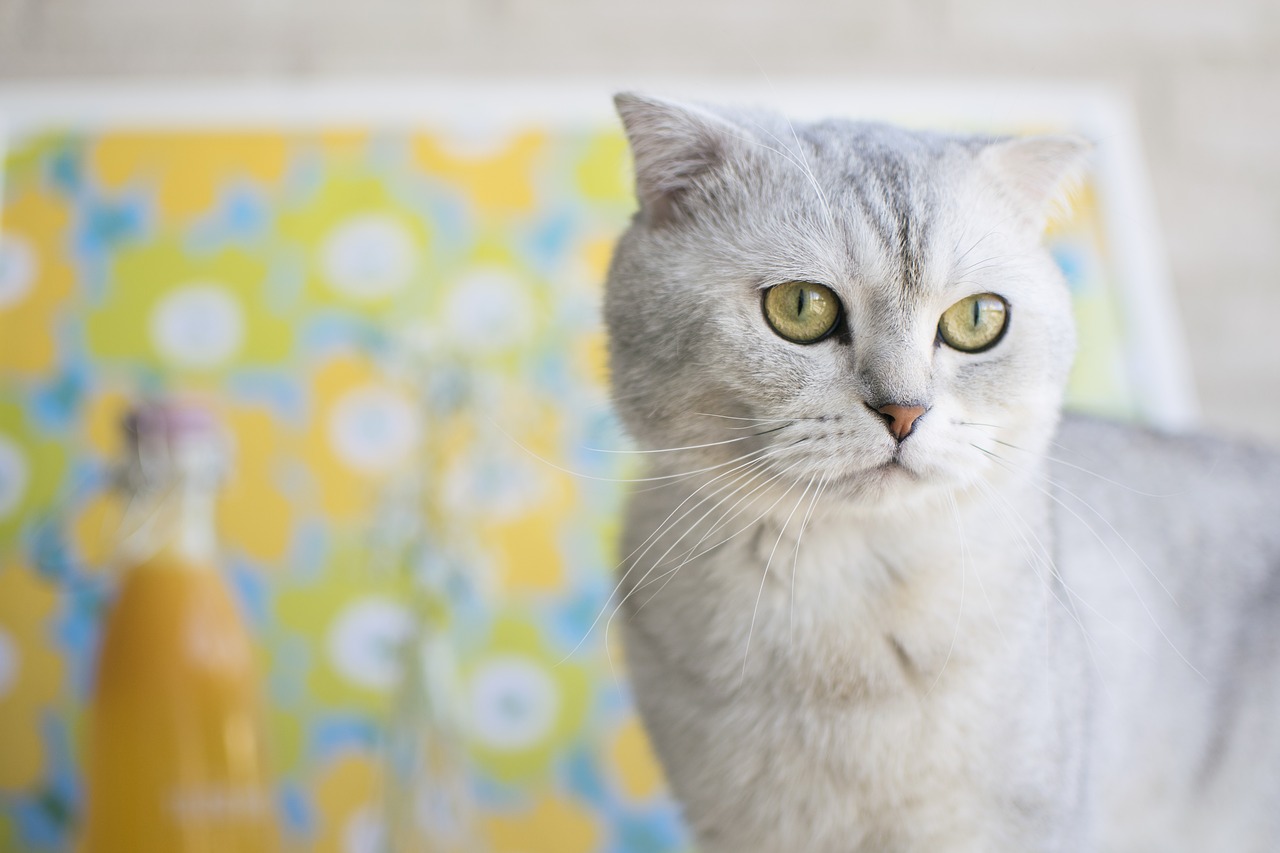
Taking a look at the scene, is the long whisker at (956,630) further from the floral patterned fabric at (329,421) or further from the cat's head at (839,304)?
the floral patterned fabric at (329,421)

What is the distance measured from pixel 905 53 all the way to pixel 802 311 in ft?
2.75

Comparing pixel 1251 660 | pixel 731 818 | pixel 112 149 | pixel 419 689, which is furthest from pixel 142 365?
pixel 1251 660

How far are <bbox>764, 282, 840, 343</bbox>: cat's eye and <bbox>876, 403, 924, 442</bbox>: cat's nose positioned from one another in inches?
2.8

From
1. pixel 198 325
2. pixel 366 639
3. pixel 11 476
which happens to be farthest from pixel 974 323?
pixel 11 476

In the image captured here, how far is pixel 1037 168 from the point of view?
768 mm

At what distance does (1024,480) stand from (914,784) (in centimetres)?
22

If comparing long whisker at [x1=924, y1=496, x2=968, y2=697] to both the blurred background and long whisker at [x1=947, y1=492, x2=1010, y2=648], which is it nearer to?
long whisker at [x1=947, y1=492, x2=1010, y2=648]

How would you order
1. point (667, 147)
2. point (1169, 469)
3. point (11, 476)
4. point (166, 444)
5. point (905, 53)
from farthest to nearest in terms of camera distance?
point (905, 53) < point (11, 476) < point (1169, 469) < point (166, 444) < point (667, 147)

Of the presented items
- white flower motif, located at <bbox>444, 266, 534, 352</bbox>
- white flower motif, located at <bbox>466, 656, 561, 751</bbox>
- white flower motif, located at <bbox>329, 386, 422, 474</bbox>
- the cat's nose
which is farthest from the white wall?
the cat's nose

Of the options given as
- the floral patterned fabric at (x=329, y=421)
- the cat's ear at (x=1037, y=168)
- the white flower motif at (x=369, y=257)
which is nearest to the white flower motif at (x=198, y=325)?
the floral patterned fabric at (x=329, y=421)

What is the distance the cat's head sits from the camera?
663 mm

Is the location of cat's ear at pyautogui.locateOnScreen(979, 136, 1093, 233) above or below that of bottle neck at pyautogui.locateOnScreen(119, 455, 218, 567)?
above

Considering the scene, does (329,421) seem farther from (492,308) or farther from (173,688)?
(173,688)

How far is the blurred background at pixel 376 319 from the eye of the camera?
111 centimetres
